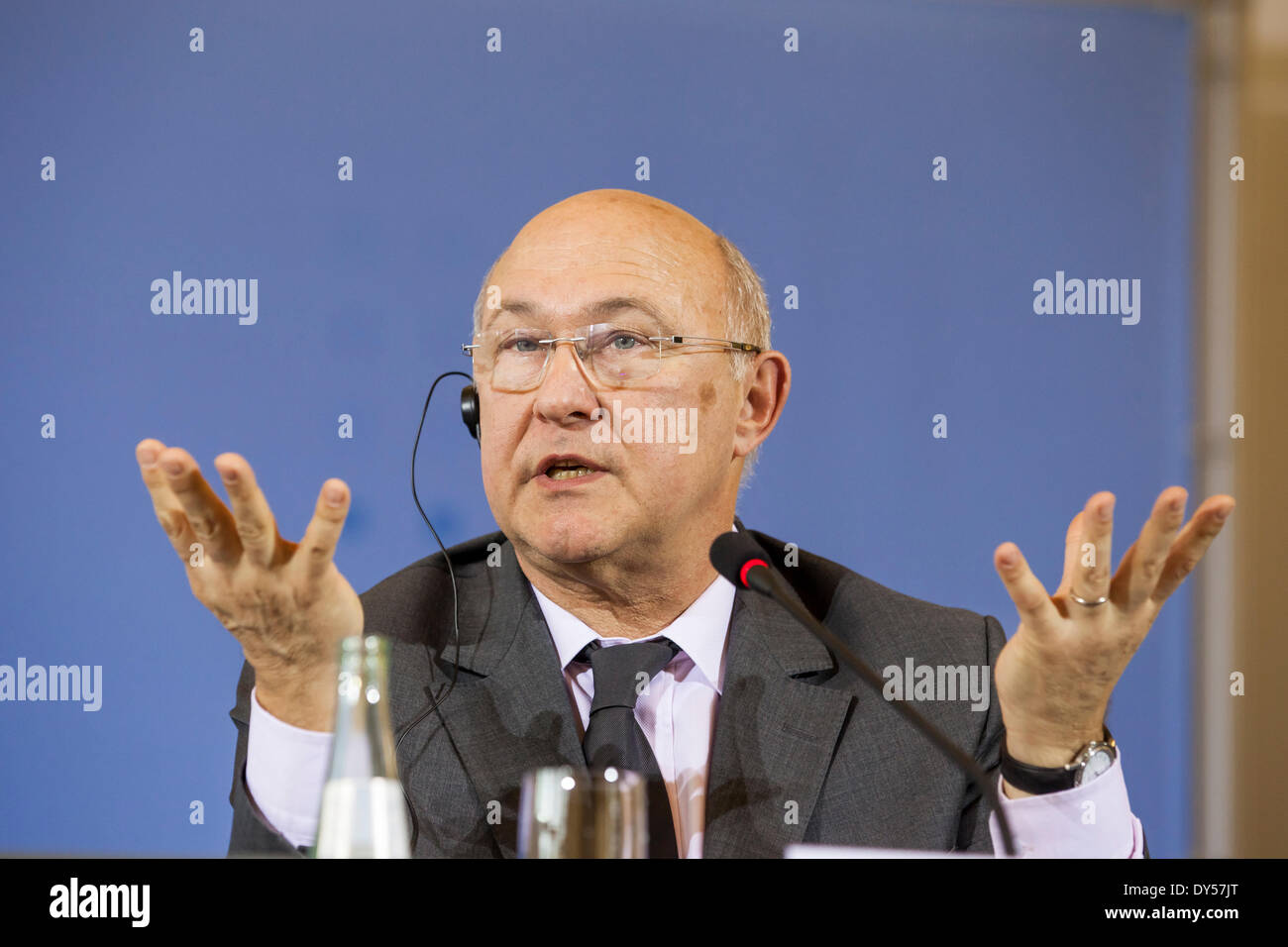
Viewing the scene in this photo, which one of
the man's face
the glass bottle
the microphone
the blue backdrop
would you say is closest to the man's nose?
the man's face

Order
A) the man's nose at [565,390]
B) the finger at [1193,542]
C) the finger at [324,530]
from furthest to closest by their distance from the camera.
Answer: the man's nose at [565,390] < the finger at [1193,542] < the finger at [324,530]

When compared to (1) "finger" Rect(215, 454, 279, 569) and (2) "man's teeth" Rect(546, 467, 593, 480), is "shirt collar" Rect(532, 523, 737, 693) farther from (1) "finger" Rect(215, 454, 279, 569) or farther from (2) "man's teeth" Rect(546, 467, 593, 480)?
(1) "finger" Rect(215, 454, 279, 569)

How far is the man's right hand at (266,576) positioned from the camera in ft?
4.82

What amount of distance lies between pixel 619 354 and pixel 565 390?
125mm

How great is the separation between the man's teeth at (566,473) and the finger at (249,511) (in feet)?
1.79

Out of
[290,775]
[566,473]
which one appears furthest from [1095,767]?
[290,775]

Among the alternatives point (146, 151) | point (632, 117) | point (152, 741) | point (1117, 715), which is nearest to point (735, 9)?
point (632, 117)

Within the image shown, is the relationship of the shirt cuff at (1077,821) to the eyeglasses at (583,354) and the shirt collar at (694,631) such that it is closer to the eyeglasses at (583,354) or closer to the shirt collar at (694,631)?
the shirt collar at (694,631)

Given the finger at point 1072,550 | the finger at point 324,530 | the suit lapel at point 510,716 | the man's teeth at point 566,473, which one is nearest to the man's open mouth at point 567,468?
the man's teeth at point 566,473

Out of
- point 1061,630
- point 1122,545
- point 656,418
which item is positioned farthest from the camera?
point 1122,545

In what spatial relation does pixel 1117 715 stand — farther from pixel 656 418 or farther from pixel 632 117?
pixel 632 117

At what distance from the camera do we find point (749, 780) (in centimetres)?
189
